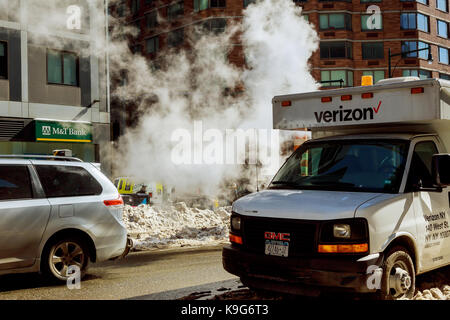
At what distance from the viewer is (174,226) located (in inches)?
542

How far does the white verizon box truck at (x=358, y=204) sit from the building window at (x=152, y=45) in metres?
47.9

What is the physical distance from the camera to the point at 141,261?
30.7 feet

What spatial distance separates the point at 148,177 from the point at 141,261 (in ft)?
55.6

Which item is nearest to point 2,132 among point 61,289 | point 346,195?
point 61,289

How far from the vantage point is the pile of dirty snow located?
11.7 metres

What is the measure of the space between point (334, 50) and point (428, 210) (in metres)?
45.9

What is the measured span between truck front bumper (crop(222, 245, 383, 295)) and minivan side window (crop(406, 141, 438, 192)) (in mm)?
1134

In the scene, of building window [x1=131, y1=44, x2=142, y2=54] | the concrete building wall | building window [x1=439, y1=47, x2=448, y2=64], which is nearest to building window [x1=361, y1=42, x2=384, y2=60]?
building window [x1=439, y1=47, x2=448, y2=64]

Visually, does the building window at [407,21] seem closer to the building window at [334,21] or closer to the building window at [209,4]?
the building window at [334,21]

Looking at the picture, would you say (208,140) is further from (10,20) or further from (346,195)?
(346,195)

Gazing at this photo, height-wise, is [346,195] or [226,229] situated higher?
[346,195]

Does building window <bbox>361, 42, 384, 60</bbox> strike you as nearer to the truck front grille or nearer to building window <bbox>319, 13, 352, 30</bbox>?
building window <bbox>319, 13, 352, 30</bbox>

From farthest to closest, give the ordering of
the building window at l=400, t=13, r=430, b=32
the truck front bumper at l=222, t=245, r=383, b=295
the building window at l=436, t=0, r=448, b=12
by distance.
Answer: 1. the building window at l=436, t=0, r=448, b=12
2. the building window at l=400, t=13, r=430, b=32
3. the truck front bumper at l=222, t=245, r=383, b=295

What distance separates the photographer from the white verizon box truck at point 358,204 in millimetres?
5062
